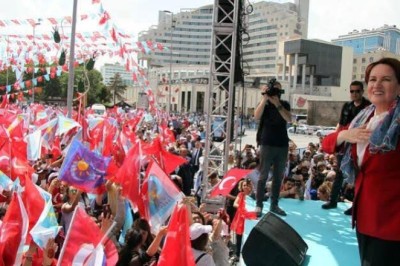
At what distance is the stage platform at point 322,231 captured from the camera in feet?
13.7

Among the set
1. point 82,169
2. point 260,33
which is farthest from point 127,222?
point 260,33

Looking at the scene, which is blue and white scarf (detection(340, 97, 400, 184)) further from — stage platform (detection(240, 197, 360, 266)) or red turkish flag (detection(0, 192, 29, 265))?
red turkish flag (detection(0, 192, 29, 265))

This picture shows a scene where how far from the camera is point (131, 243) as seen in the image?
4402 mm

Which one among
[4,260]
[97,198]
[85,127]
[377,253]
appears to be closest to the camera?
[377,253]

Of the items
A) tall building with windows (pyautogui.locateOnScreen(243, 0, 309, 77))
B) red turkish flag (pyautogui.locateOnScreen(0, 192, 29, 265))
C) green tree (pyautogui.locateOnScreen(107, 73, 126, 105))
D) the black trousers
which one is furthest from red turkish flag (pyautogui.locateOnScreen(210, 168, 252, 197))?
tall building with windows (pyautogui.locateOnScreen(243, 0, 309, 77))

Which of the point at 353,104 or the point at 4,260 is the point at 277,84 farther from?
the point at 4,260

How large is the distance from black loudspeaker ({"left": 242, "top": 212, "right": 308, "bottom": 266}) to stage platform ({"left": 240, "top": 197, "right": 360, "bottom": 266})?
0.46 metres

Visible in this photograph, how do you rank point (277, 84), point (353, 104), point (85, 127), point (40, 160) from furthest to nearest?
point (85, 127) → point (40, 160) → point (277, 84) → point (353, 104)

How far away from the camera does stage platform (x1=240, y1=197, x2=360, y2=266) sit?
417cm

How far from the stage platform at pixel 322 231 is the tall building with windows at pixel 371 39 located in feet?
500

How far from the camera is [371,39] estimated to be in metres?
153

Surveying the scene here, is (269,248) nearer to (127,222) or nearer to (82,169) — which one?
(127,222)

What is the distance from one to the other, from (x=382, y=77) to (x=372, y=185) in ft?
1.72

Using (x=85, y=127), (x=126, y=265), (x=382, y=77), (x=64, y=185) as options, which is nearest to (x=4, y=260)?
(x=126, y=265)
